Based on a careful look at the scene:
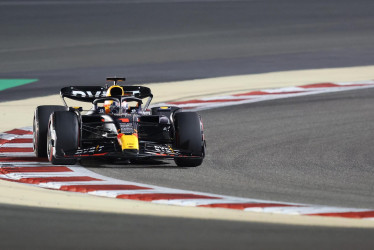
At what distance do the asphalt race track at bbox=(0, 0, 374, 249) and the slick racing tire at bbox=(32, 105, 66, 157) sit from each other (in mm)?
706

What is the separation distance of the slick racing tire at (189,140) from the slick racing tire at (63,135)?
1.17 m

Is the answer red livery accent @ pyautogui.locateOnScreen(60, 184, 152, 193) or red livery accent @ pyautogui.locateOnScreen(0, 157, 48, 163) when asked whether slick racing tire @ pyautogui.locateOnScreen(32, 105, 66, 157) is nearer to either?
red livery accent @ pyautogui.locateOnScreen(0, 157, 48, 163)

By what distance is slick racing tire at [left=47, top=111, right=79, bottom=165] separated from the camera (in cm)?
1230

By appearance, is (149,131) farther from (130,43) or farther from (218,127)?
(130,43)

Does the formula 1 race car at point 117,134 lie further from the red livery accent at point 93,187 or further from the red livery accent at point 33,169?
the red livery accent at point 93,187

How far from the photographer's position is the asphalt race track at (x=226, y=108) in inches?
357

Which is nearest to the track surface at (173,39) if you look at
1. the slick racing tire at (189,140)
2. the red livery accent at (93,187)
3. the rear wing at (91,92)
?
the rear wing at (91,92)

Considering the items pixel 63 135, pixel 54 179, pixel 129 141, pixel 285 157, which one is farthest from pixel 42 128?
pixel 285 157

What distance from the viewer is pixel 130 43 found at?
27.7 meters

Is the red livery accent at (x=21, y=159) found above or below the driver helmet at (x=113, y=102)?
below

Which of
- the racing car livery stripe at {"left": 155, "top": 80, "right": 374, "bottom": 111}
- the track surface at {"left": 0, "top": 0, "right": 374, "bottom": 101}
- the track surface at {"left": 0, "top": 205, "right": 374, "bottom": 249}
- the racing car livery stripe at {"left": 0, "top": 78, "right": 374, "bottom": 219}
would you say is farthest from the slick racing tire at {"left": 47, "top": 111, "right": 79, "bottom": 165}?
the track surface at {"left": 0, "top": 0, "right": 374, "bottom": 101}

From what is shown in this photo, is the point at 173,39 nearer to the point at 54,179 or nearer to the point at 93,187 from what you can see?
the point at 54,179

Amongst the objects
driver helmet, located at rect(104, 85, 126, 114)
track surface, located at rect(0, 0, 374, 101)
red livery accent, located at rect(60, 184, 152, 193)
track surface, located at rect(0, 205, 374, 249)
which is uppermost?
track surface, located at rect(0, 0, 374, 101)

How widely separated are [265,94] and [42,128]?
23.7 ft
